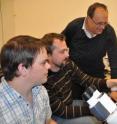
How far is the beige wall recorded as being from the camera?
355 centimetres

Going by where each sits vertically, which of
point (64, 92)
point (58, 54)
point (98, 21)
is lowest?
point (64, 92)

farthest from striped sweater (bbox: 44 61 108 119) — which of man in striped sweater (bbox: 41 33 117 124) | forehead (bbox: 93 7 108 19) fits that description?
forehead (bbox: 93 7 108 19)

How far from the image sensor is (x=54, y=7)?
3604mm

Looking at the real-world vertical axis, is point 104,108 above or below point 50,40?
below

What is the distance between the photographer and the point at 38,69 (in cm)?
143

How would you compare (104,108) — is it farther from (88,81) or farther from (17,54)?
(88,81)

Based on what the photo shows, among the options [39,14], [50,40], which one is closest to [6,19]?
[39,14]

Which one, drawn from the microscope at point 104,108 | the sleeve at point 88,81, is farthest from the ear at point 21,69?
the sleeve at point 88,81

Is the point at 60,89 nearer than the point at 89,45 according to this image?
Yes

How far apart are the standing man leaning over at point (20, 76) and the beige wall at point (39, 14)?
7.10ft

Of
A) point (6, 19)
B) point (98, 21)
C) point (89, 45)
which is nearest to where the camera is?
point (98, 21)

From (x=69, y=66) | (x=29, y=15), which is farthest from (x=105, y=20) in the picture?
(x=29, y=15)

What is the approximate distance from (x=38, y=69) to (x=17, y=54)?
13 cm

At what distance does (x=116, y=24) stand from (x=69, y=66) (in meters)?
1.61
